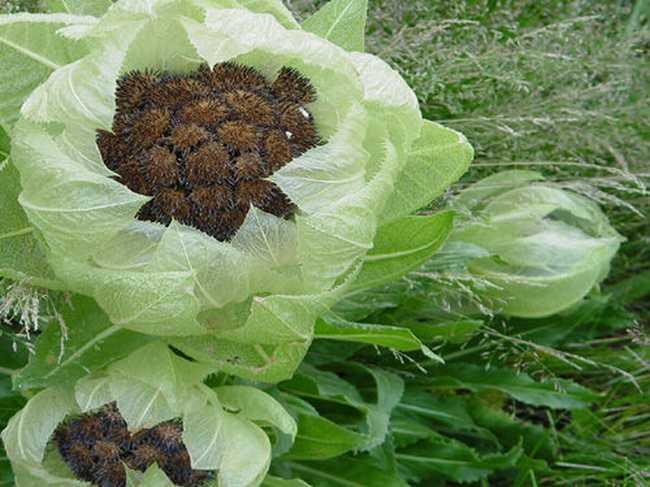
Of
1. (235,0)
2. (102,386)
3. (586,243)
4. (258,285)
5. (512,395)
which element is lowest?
(512,395)

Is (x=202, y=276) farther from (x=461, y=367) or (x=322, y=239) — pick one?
(x=461, y=367)

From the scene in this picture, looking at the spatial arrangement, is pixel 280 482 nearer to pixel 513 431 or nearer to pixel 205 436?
pixel 205 436

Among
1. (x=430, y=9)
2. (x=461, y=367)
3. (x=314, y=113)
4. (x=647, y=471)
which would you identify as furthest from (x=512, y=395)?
(x=314, y=113)

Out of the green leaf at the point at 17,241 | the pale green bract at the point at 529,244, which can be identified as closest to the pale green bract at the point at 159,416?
the green leaf at the point at 17,241

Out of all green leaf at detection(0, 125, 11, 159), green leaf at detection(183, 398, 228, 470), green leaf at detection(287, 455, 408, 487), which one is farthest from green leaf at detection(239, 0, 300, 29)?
green leaf at detection(287, 455, 408, 487)

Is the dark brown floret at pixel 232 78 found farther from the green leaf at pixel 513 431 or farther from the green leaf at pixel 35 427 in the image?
the green leaf at pixel 513 431

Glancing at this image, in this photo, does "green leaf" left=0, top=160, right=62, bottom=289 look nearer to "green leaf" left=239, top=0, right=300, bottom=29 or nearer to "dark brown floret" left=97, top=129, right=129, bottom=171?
"dark brown floret" left=97, top=129, right=129, bottom=171

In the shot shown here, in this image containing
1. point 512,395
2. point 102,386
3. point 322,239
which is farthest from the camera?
point 512,395
